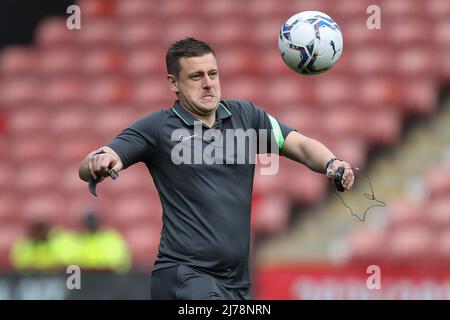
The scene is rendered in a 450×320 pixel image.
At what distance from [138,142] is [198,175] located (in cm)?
36

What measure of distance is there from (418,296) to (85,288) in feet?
10.7

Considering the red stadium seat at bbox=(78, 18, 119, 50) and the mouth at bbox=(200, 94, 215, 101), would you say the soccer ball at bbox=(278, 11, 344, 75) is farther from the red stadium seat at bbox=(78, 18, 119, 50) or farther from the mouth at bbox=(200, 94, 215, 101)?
the red stadium seat at bbox=(78, 18, 119, 50)

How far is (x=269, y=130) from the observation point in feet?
17.9

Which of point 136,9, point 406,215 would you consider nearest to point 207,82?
point 406,215

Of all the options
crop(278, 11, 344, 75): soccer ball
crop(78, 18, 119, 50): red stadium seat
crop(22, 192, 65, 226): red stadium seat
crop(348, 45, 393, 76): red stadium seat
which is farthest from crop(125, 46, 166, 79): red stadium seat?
crop(278, 11, 344, 75): soccer ball

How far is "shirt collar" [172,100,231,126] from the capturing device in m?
5.31

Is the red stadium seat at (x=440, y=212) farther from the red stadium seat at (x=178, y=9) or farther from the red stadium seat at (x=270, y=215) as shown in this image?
the red stadium seat at (x=178, y=9)

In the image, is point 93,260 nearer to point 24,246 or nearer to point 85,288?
point 24,246

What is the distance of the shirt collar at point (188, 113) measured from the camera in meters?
5.31

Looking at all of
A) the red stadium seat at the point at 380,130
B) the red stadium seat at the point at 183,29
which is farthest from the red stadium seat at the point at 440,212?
the red stadium seat at the point at 183,29

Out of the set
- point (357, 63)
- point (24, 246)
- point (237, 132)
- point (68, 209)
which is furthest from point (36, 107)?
point (237, 132)

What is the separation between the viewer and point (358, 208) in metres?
12.0
